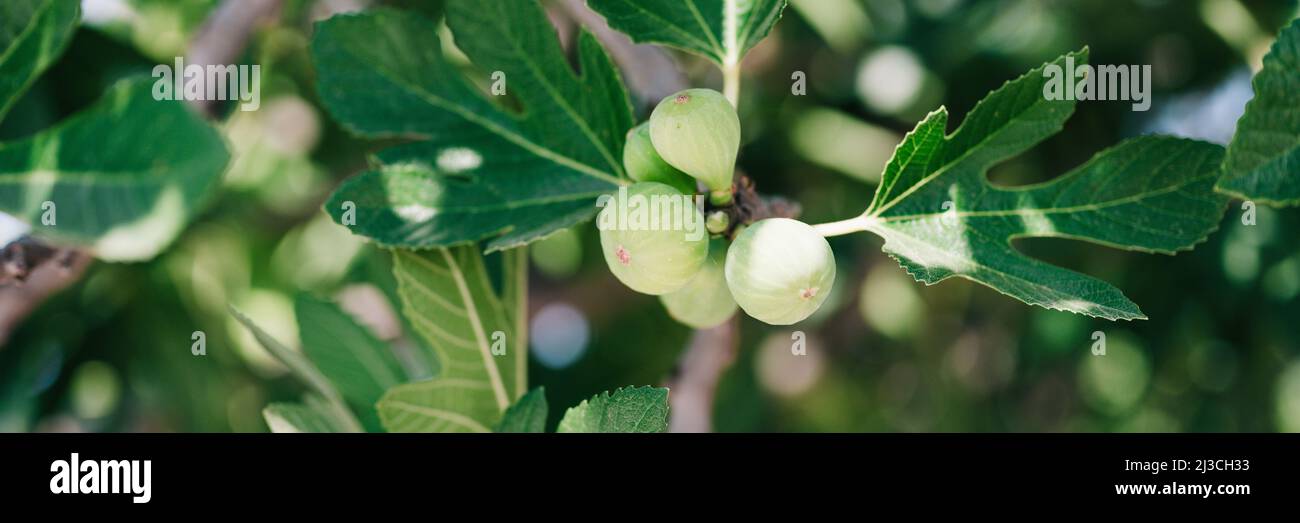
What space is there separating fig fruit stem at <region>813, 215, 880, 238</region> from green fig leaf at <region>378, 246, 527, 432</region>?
0.62 metres

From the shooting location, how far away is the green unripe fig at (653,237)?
3.77 feet

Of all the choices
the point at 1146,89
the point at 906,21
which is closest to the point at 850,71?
the point at 906,21

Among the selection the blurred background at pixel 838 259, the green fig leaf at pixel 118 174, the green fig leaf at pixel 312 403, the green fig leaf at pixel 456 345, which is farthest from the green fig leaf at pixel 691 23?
the blurred background at pixel 838 259

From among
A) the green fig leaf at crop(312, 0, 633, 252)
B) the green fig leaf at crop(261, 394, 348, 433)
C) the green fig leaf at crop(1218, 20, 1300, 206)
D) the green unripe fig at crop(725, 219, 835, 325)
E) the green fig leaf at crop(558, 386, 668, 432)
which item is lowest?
the green fig leaf at crop(558, 386, 668, 432)

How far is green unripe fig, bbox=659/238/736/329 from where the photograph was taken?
4.44ft

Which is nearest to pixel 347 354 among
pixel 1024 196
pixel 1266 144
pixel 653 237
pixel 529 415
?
pixel 529 415

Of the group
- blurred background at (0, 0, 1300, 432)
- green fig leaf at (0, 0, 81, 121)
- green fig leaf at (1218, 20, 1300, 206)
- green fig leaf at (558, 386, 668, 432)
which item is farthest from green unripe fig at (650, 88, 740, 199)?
blurred background at (0, 0, 1300, 432)

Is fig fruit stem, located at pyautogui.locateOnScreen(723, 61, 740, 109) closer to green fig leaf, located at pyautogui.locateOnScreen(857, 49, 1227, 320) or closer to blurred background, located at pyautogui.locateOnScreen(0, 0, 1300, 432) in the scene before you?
green fig leaf, located at pyautogui.locateOnScreen(857, 49, 1227, 320)

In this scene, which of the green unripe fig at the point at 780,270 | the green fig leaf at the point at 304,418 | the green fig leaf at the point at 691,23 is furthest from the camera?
the green fig leaf at the point at 304,418

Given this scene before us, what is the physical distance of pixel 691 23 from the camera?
1.37 meters

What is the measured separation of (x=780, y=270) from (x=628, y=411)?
27cm

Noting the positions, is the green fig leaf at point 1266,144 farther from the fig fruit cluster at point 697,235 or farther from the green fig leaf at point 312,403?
the green fig leaf at point 312,403

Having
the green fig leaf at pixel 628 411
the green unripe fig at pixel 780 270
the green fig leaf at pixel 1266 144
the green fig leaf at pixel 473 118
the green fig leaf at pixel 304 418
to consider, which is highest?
the green fig leaf at pixel 473 118

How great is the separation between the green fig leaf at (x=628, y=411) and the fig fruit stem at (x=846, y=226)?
0.29m
